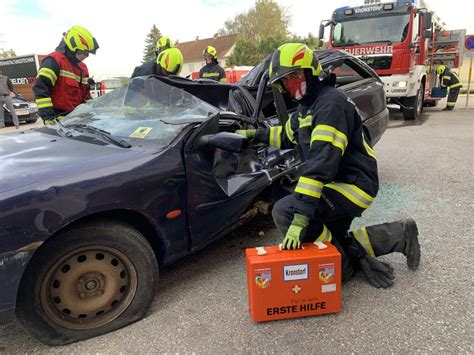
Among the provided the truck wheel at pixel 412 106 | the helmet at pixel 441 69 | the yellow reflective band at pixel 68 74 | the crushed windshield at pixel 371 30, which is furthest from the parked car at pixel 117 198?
the helmet at pixel 441 69

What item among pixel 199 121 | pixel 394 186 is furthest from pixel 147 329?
pixel 394 186

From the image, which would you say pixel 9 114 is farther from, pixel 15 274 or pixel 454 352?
pixel 454 352

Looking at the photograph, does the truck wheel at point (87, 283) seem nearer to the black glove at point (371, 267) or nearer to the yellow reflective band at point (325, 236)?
the yellow reflective band at point (325, 236)

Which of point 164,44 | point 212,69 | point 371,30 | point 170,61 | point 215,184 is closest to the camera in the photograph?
point 215,184

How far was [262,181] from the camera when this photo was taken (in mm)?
2725

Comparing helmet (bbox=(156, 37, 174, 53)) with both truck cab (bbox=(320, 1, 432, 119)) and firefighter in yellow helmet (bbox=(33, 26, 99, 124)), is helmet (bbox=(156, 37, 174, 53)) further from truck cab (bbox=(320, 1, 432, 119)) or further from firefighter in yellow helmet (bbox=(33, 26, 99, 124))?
truck cab (bbox=(320, 1, 432, 119))

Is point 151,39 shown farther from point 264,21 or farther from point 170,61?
point 170,61

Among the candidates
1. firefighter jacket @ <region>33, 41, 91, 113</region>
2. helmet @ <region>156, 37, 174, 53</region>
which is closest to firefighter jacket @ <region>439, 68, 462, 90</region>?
helmet @ <region>156, 37, 174, 53</region>

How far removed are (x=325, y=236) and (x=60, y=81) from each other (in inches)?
132

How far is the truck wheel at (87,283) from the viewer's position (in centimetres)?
189

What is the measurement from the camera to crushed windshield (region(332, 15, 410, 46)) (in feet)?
29.3

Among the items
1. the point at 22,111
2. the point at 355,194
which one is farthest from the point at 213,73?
the point at 22,111

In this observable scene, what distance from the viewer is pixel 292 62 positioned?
2.17 metres

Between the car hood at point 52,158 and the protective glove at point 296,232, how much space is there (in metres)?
0.96
